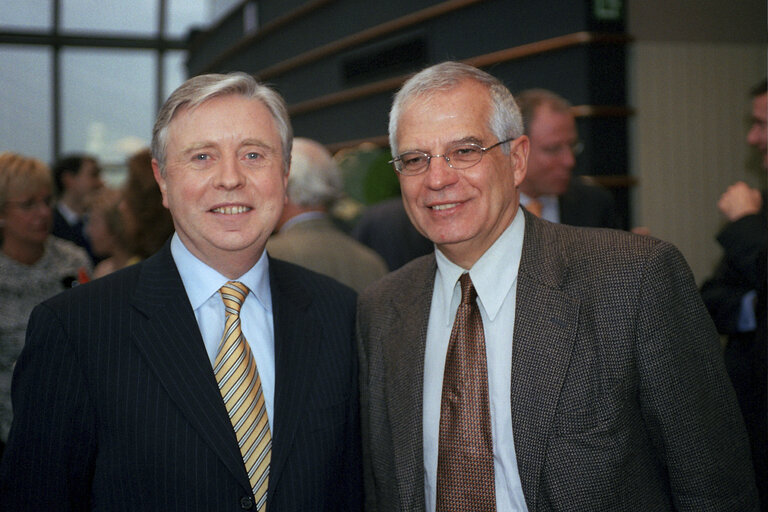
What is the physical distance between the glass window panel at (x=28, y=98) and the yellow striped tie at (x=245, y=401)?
970cm

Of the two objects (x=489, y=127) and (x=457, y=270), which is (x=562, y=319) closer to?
(x=457, y=270)

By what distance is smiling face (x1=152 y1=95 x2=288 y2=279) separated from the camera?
4.97ft

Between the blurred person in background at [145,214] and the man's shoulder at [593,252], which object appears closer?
the man's shoulder at [593,252]

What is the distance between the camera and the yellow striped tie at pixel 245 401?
1.45 m

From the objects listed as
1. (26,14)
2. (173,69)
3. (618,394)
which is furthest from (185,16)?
(618,394)

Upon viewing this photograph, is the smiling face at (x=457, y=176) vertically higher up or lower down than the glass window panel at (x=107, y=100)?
lower down

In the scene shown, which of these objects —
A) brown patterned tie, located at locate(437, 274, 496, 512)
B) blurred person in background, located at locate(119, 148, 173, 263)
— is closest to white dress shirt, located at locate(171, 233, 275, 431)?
brown patterned tie, located at locate(437, 274, 496, 512)

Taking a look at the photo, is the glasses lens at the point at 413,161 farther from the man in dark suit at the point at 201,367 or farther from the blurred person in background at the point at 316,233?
the blurred person in background at the point at 316,233

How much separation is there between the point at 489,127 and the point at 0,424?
189cm

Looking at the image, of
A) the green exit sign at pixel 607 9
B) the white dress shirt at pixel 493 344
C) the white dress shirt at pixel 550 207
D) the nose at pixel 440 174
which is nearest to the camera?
the white dress shirt at pixel 493 344

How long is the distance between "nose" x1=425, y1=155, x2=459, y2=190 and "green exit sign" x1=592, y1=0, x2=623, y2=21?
2839mm

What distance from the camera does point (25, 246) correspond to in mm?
2562

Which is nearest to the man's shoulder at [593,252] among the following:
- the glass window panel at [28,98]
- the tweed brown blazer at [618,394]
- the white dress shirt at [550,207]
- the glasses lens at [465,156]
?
the tweed brown blazer at [618,394]

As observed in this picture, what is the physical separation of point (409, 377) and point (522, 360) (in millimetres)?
283
